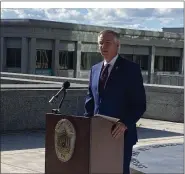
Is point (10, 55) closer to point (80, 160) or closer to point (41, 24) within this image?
point (41, 24)

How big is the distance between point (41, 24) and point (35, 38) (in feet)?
4.34

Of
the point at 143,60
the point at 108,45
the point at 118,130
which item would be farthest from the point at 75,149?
the point at 143,60

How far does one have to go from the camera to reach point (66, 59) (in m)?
49.1

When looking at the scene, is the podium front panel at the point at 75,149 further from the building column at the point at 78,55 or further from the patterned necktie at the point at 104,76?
the building column at the point at 78,55

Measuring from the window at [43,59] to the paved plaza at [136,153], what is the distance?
34793 millimetres

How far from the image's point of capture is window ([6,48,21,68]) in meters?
47.5

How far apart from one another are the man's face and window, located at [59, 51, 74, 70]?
44389 millimetres

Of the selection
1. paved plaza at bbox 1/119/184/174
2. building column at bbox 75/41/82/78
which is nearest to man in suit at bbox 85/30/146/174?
paved plaza at bbox 1/119/184/174

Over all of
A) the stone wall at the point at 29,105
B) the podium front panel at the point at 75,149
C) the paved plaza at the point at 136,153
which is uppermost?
the podium front panel at the point at 75,149

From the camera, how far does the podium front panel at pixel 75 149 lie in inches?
163

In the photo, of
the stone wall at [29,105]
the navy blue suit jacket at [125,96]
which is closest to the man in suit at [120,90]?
the navy blue suit jacket at [125,96]

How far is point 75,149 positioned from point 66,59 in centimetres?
4505

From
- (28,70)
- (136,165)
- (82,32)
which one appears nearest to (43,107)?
(136,165)

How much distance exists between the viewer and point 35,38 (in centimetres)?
4609
